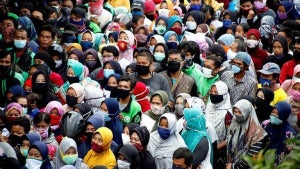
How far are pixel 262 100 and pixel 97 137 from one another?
2412mm

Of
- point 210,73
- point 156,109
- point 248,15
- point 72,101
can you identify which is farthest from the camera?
point 248,15

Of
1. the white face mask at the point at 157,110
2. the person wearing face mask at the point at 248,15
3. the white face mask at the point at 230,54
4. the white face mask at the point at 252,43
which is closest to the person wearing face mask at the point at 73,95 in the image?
the white face mask at the point at 157,110

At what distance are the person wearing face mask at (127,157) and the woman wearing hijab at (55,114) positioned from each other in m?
2.02

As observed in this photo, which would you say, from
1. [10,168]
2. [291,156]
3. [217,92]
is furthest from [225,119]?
[291,156]

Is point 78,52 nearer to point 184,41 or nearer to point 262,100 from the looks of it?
point 184,41

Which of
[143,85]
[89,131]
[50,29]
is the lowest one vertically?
[89,131]

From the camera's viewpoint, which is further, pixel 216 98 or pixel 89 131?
pixel 216 98

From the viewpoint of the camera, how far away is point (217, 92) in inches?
416

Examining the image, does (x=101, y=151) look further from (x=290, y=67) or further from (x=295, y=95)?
(x=290, y=67)

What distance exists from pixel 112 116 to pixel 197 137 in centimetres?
134

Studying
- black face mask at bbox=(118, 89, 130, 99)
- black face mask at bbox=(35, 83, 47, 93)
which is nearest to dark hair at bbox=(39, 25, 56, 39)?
black face mask at bbox=(35, 83, 47, 93)

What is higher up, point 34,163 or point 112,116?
point 112,116

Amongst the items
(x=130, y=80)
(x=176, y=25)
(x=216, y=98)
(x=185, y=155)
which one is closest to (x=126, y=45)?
(x=176, y=25)

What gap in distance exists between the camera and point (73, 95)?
10859 millimetres
